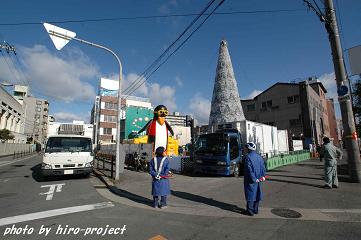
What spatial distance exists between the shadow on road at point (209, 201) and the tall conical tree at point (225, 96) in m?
9.33

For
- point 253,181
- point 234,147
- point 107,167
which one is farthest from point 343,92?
point 107,167

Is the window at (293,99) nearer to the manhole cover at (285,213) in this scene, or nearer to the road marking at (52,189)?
the manhole cover at (285,213)

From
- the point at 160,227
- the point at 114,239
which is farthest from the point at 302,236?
the point at 114,239

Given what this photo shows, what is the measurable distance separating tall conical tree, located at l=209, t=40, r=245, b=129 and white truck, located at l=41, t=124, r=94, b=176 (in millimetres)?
8926

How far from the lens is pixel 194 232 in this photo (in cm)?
477

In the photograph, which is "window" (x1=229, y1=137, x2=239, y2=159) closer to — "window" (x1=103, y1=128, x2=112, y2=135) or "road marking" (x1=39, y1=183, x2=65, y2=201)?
"road marking" (x1=39, y1=183, x2=65, y2=201)

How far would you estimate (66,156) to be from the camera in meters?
11.3

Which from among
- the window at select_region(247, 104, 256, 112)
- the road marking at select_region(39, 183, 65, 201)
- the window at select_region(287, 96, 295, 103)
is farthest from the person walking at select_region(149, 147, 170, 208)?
the window at select_region(247, 104, 256, 112)

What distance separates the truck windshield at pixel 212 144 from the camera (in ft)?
42.5

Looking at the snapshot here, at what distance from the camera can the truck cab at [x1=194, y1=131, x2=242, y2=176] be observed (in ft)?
41.2

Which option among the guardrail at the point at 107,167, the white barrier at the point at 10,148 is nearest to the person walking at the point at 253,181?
the guardrail at the point at 107,167

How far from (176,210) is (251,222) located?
2028 millimetres

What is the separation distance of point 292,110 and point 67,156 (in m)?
42.6

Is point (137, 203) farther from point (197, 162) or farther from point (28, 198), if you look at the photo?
point (197, 162)
